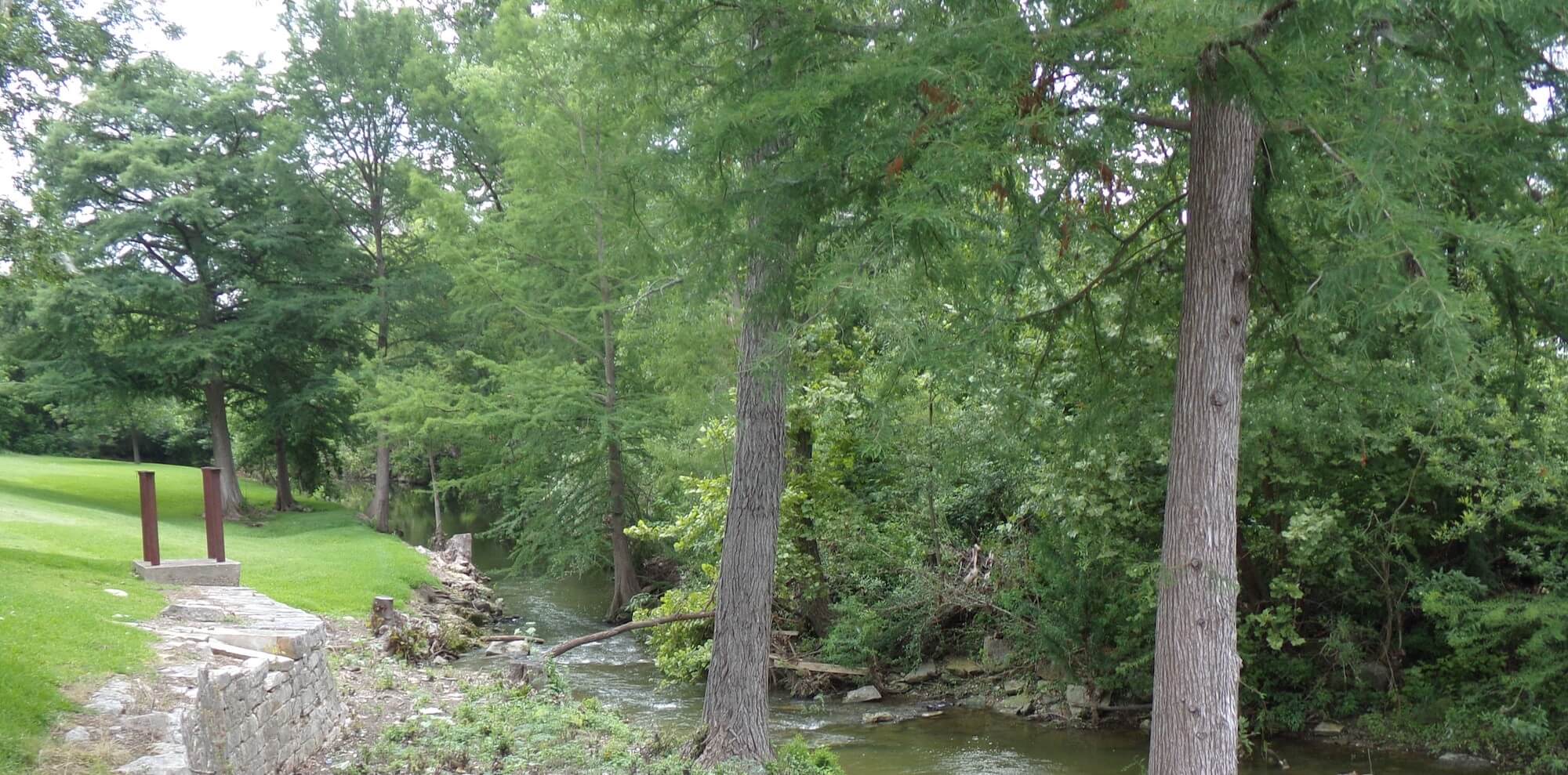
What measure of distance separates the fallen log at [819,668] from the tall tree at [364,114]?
14.7 m

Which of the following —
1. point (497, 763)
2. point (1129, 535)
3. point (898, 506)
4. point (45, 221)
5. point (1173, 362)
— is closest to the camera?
point (497, 763)

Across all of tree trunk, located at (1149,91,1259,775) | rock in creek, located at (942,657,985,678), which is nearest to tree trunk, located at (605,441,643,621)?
rock in creek, located at (942,657,985,678)

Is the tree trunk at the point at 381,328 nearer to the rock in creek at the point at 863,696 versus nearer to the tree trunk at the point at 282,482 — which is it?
the tree trunk at the point at 282,482

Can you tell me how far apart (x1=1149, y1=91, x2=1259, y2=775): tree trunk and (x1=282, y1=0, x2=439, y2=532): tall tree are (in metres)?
21.9

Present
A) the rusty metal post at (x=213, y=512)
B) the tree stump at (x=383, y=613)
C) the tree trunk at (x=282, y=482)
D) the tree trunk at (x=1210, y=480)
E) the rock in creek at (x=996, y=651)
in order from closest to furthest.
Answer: the tree trunk at (x=1210, y=480) < the rusty metal post at (x=213, y=512) < the tree stump at (x=383, y=613) < the rock in creek at (x=996, y=651) < the tree trunk at (x=282, y=482)

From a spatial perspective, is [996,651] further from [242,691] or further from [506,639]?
[242,691]

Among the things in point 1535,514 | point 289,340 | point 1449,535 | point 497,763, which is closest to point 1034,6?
point 497,763

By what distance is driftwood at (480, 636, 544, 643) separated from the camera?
14.7 meters

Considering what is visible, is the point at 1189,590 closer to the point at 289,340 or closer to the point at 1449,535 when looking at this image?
the point at 1449,535

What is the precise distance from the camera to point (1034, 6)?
6418 mm

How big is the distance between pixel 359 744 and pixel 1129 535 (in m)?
8.14

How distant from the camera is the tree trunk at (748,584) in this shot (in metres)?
8.75

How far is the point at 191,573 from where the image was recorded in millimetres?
11516

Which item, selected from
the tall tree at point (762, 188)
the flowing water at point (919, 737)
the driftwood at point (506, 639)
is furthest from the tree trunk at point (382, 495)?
the tall tree at point (762, 188)
